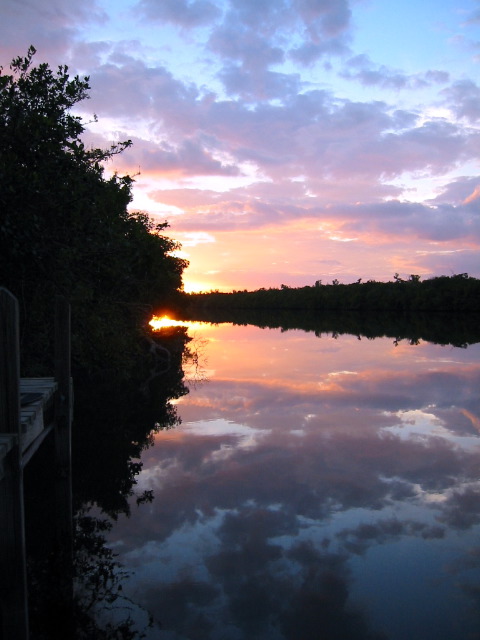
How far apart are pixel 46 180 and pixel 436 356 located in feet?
79.0

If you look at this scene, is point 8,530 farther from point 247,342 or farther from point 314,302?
point 314,302

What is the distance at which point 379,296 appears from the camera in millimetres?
93750

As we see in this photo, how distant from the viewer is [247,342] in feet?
127

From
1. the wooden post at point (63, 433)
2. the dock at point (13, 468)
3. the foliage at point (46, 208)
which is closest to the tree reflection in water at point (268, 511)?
the wooden post at point (63, 433)

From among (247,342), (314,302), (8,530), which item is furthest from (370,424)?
(314,302)

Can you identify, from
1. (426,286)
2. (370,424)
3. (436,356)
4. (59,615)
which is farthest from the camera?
(426,286)

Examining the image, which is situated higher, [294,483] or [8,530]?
[8,530]

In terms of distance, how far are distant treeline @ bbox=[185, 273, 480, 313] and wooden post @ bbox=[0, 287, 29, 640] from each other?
2116 inches

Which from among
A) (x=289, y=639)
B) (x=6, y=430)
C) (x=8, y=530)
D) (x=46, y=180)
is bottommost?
(x=289, y=639)

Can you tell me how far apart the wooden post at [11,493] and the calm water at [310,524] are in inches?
49.7

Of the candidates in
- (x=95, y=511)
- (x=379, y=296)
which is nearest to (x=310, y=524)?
(x=95, y=511)

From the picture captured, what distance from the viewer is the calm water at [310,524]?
17.4 feet

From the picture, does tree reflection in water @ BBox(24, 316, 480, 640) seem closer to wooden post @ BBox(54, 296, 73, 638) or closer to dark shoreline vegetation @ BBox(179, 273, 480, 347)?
wooden post @ BBox(54, 296, 73, 638)

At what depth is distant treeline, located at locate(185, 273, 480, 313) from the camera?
3174 inches
